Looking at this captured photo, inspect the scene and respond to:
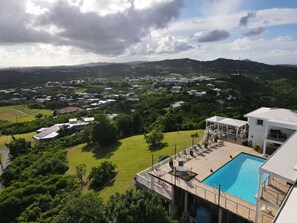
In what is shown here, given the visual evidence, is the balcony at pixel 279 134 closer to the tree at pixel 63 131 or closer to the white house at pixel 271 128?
the white house at pixel 271 128

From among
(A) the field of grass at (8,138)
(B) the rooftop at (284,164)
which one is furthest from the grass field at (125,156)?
(A) the field of grass at (8,138)

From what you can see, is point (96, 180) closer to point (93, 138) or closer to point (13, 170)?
point (93, 138)

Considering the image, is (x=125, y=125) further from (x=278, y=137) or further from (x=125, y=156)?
(x=278, y=137)

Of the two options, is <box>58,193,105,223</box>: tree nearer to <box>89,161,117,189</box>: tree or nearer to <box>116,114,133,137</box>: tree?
<box>89,161,117,189</box>: tree

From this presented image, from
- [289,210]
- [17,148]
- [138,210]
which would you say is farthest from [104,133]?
[289,210]

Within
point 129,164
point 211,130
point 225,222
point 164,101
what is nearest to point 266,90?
point 164,101
